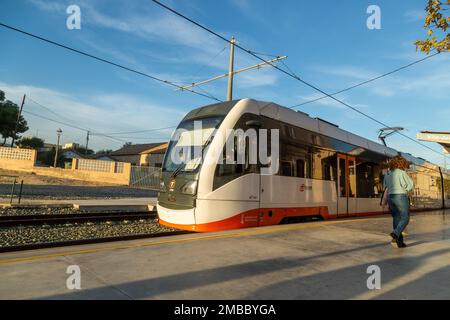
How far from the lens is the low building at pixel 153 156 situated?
51881 mm

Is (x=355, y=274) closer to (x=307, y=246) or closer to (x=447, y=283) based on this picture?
(x=447, y=283)

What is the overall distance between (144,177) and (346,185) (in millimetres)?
26525

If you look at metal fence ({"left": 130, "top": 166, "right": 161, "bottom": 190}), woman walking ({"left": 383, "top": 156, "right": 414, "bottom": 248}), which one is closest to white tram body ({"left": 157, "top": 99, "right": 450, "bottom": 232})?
woman walking ({"left": 383, "top": 156, "right": 414, "bottom": 248})

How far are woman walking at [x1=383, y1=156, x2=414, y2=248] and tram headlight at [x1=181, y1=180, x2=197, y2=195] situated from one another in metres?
3.72

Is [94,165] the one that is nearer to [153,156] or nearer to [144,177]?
[144,177]

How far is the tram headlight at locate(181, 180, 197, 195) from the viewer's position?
22.4 feet

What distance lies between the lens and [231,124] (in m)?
7.13

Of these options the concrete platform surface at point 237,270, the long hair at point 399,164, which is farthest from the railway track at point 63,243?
the long hair at point 399,164

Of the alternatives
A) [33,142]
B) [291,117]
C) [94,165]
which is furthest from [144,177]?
[33,142]

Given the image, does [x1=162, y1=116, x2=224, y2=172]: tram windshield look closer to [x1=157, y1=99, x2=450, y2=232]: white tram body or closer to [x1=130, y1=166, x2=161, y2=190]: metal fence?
[x1=157, y1=99, x2=450, y2=232]: white tram body

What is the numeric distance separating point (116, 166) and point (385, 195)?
1245 inches

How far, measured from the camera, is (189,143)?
24.9 ft
